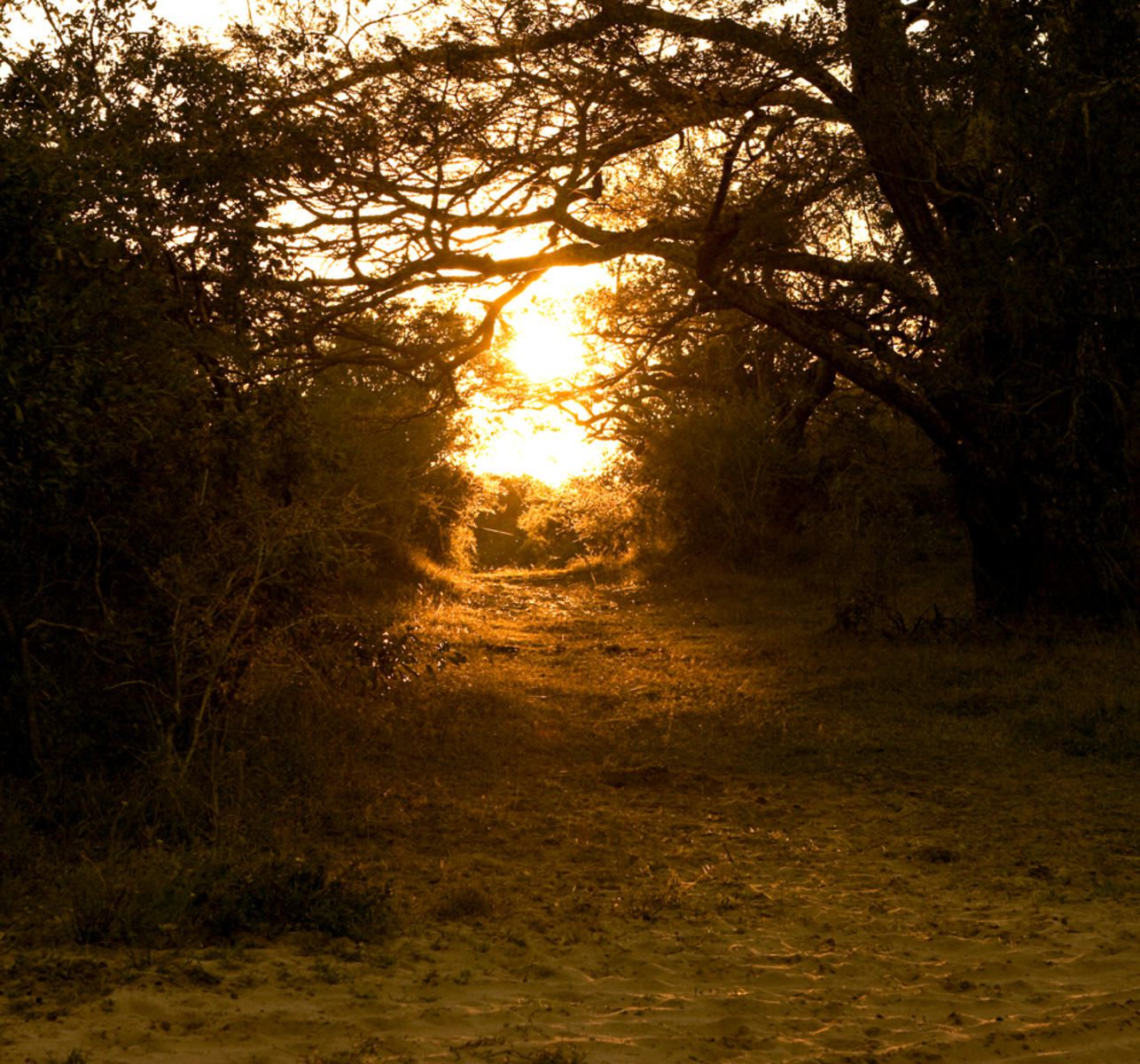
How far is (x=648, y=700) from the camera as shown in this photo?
1162 cm

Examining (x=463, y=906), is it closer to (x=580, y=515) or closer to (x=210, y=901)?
(x=210, y=901)

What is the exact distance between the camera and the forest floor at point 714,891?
4.33 metres

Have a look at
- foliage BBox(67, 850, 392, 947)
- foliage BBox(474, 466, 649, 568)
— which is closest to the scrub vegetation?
foliage BBox(67, 850, 392, 947)

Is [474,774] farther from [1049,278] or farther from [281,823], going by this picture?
[1049,278]

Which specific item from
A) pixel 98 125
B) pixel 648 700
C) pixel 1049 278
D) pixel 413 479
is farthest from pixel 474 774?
pixel 413 479

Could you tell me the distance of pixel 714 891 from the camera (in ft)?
20.4

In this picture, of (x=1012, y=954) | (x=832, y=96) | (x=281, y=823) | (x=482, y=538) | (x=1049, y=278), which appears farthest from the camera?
(x=482, y=538)

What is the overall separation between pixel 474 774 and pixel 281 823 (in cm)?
189

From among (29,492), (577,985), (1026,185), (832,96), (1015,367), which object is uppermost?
(832,96)

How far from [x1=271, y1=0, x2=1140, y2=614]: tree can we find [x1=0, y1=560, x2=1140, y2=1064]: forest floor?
1.93 metres

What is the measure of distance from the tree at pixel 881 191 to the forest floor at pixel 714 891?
1926 mm

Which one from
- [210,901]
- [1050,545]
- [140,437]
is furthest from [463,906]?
[1050,545]

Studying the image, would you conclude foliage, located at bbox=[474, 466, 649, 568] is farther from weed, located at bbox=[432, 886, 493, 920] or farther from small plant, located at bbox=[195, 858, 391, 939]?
small plant, located at bbox=[195, 858, 391, 939]

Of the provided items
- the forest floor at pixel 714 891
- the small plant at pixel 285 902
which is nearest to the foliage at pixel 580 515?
the forest floor at pixel 714 891
